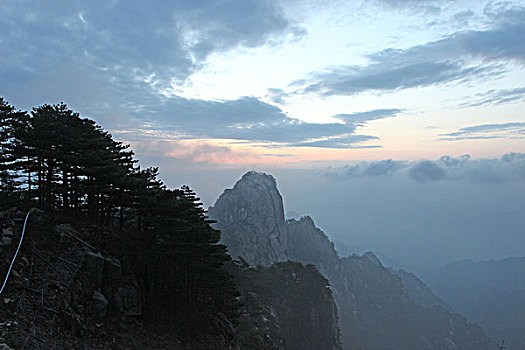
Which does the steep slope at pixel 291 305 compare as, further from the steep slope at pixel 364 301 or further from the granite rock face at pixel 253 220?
the steep slope at pixel 364 301

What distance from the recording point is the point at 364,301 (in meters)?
162

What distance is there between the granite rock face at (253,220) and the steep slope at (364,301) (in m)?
0.43

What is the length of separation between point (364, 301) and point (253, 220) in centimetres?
7644

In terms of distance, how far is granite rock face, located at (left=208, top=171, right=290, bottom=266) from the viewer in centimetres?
12088

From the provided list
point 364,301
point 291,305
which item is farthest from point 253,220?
point 364,301

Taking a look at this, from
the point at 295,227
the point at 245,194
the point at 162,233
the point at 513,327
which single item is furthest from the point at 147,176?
the point at 513,327

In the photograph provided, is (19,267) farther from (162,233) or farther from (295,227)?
(295,227)

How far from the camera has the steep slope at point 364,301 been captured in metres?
133

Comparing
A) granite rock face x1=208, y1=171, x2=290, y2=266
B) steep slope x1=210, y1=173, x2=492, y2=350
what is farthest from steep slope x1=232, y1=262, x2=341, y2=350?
steep slope x1=210, y1=173, x2=492, y2=350

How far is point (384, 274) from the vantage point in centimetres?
18562

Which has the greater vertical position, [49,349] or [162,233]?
[162,233]

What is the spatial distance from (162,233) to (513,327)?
24777cm

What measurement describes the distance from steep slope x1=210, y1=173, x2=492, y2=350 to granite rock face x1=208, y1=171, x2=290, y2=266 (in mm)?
432

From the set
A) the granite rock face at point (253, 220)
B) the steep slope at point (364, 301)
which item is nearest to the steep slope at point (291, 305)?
the granite rock face at point (253, 220)
